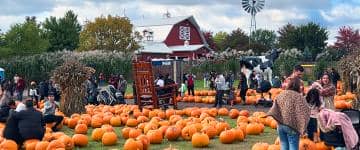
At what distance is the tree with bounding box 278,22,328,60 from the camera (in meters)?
76.2

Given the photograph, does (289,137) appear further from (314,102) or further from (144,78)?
(144,78)

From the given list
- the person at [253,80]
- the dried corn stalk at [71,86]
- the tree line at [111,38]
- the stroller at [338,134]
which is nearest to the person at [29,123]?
the stroller at [338,134]

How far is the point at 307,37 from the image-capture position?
76375 millimetres

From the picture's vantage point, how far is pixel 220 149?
453 inches

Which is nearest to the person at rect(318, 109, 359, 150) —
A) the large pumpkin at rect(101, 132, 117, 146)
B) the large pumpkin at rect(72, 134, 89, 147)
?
the large pumpkin at rect(101, 132, 117, 146)

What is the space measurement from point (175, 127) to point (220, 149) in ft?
5.26

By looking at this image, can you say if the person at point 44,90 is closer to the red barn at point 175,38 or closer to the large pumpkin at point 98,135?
the large pumpkin at point 98,135

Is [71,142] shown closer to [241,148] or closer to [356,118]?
[241,148]

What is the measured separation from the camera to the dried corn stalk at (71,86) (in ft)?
59.2

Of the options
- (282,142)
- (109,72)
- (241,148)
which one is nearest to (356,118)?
(282,142)

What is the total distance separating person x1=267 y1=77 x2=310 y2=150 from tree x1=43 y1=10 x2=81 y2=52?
68.6 m

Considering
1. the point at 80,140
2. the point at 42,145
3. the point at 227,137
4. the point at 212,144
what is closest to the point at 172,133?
the point at 212,144

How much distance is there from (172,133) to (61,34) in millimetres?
66570

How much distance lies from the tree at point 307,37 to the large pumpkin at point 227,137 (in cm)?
6506
